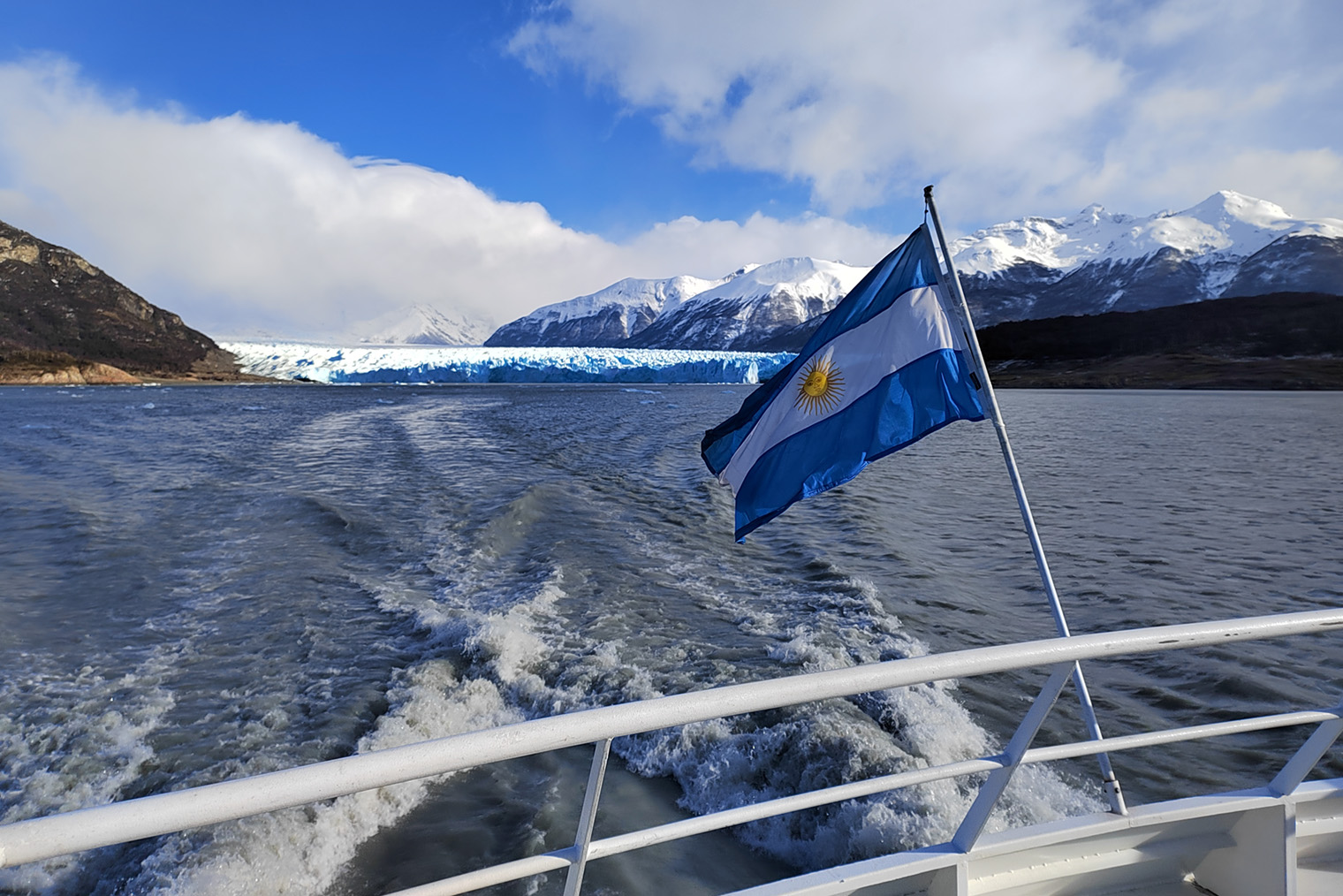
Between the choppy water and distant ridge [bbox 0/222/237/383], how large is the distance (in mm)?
106175

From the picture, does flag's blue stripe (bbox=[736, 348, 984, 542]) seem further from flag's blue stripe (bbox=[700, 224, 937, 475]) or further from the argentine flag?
flag's blue stripe (bbox=[700, 224, 937, 475])

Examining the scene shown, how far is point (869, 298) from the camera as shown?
4.51 meters

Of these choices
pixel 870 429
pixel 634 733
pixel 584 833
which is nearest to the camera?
pixel 634 733

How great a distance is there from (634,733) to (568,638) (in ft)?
19.1

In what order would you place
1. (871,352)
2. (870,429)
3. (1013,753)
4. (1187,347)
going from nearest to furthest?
(1013,753), (870,429), (871,352), (1187,347)

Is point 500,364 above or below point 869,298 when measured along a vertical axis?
above

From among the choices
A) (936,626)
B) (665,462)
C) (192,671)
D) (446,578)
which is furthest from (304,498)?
(936,626)

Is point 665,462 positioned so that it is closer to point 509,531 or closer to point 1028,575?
point 509,531

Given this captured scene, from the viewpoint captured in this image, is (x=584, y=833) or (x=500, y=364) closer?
(x=584, y=833)

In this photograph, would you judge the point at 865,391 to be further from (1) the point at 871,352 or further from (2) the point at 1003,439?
(2) the point at 1003,439

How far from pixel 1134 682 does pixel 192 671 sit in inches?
343

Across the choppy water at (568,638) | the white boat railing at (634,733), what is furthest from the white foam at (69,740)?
the white boat railing at (634,733)

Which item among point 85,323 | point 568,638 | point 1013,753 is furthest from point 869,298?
point 85,323

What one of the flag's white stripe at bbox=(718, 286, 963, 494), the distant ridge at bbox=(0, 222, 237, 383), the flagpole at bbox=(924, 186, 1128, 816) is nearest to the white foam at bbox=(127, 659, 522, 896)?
the flag's white stripe at bbox=(718, 286, 963, 494)
